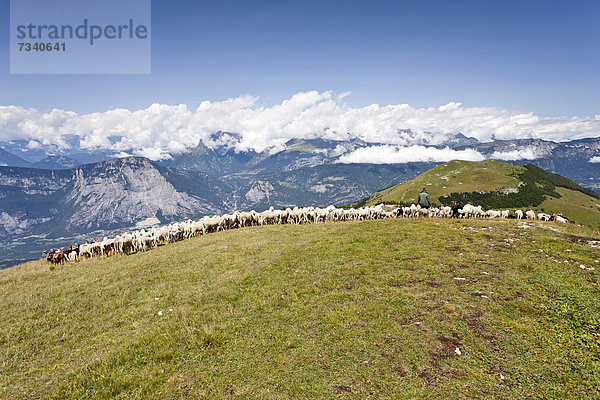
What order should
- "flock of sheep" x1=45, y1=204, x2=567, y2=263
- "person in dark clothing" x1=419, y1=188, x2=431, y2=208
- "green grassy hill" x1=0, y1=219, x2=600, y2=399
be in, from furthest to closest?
"person in dark clothing" x1=419, y1=188, x2=431, y2=208 → "flock of sheep" x1=45, y1=204, x2=567, y2=263 → "green grassy hill" x1=0, y1=219, x2=600, y2=399

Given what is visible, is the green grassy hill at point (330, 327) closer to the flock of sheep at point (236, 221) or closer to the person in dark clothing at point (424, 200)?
the flock of sheep at point (236, 221)

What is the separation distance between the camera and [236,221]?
3706 centimetres

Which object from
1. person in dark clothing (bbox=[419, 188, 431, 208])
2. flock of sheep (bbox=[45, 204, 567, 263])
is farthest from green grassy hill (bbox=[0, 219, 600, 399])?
person in dark clothing (bbox=[419, 188, 431, 208])

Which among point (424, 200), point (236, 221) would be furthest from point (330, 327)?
point (424, 200)

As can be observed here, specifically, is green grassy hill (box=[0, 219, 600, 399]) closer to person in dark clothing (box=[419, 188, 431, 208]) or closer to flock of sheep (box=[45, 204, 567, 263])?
flock of sheep (box=[45, 204, 567, 263])

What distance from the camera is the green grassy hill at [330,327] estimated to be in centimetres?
789

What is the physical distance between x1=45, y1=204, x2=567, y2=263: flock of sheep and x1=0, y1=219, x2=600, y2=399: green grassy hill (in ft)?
31.6

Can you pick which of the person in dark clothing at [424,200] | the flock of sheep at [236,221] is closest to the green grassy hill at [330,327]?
the flock of sheep at [236,221]

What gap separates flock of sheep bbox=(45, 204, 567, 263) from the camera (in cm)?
2917

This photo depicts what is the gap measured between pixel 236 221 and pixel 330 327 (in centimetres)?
2824

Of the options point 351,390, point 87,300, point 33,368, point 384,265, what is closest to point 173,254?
point 87,300

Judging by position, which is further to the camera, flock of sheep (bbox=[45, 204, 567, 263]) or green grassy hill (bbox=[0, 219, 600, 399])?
flock of sheep (bbox=[45, 204, 567, 263])

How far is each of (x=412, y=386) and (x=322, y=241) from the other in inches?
608

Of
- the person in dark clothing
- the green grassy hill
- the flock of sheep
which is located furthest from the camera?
the person in dark clothing
